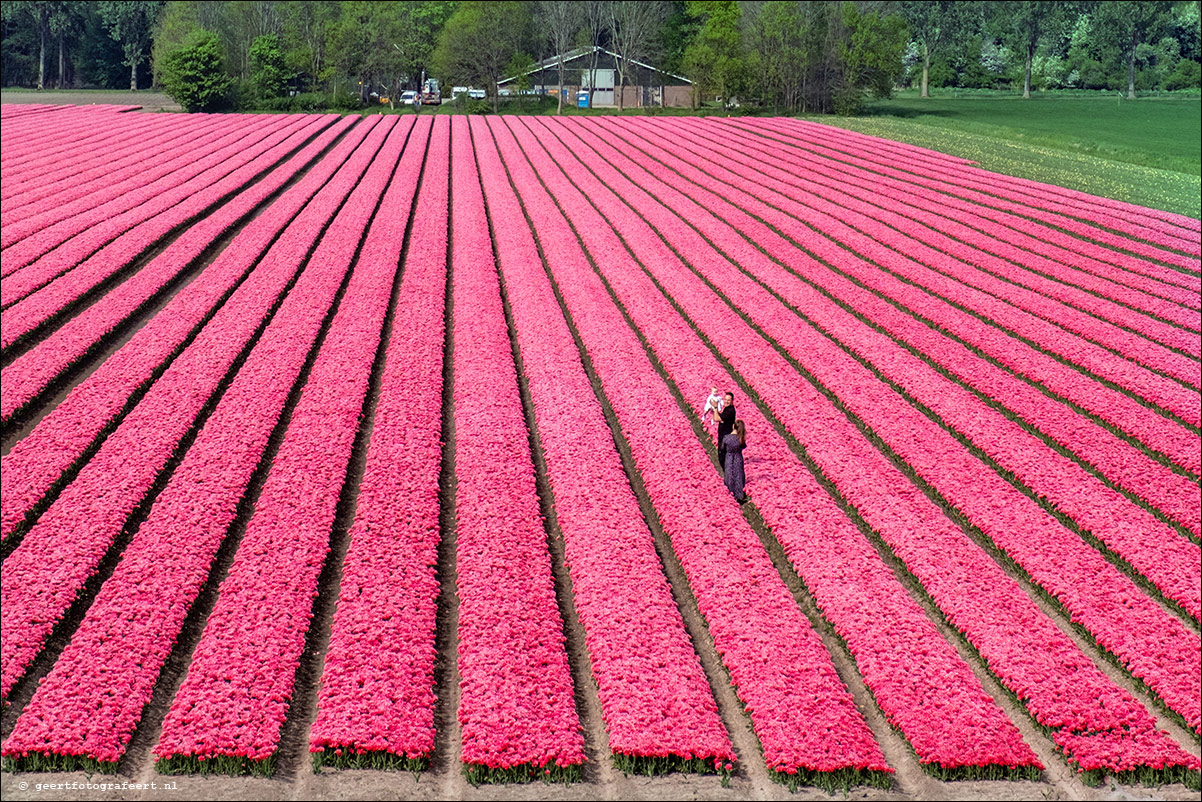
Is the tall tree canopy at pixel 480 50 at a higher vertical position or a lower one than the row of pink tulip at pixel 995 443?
higher

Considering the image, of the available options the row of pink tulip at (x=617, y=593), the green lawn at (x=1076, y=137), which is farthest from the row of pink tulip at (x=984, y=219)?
the row of pink tulip at (x=617, y=593)

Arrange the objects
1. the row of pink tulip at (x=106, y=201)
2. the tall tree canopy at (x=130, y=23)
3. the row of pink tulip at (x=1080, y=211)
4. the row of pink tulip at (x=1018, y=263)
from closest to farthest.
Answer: the row of pink tulip at (x=1018, y=263) < the row of pink tulip at (x=106, y=201) < the row of pink tulip at (x=1080, y=211) < the tall tree canopy at (x=130, y=23)

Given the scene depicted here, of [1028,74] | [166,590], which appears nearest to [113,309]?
[166,590]

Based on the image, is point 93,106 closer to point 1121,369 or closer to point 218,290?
point 218,290

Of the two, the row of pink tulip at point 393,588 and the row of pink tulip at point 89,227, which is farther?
the row of pink tulip at point 89,227

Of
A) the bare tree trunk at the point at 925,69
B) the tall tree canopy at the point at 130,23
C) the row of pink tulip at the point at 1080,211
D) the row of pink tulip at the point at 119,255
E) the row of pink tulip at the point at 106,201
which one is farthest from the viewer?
the tall tree canopy at the point at 130,23

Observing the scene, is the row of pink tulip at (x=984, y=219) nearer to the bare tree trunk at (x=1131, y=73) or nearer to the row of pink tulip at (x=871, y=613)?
the row of pink tulip at (x=871, y=613)

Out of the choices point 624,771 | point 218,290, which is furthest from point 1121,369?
point 218,290
